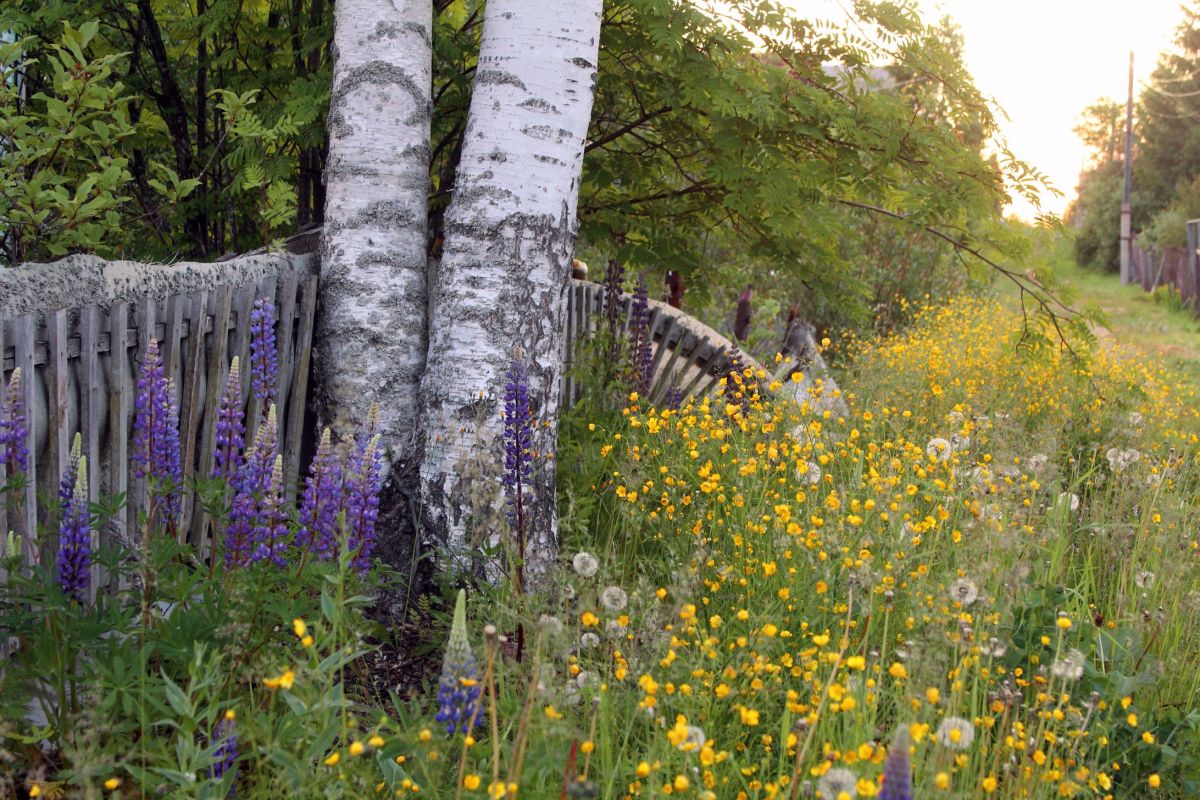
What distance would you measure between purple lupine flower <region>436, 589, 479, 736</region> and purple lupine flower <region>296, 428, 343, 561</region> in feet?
2.12

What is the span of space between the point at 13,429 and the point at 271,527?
2.23ft

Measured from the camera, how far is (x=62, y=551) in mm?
2551

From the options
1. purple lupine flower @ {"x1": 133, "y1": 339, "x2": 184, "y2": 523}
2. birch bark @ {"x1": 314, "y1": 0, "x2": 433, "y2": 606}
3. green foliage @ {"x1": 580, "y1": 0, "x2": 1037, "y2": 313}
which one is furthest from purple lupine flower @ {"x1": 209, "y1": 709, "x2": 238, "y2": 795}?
green foliage @ {"x1": 580, "y1": 0, "x2": 1037, "y2": 313}

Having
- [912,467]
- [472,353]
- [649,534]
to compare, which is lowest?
[649,534]

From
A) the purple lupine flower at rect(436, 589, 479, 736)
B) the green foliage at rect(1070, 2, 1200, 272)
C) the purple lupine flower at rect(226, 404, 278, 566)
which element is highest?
the green foliage at rect(1070, 2, 1200, 272)

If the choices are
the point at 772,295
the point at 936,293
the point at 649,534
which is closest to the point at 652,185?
the point at 649,534

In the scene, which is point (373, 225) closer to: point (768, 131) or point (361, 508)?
point (361, 508)

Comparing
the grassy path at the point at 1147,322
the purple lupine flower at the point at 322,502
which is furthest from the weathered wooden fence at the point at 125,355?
the grassy path at the point at 1147,322

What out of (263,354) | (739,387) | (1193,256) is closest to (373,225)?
(263,354)

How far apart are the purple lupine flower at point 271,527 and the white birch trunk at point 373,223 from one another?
137 centimetres

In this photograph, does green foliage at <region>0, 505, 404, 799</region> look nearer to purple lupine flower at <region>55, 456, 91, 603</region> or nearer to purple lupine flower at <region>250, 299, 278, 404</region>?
purple lupine flower at <region>55, 456, 91, 603</region>

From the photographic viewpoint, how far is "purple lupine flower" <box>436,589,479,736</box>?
198cm

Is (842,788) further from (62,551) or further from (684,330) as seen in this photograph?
(684,330)

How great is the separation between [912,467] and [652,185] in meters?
2.45
